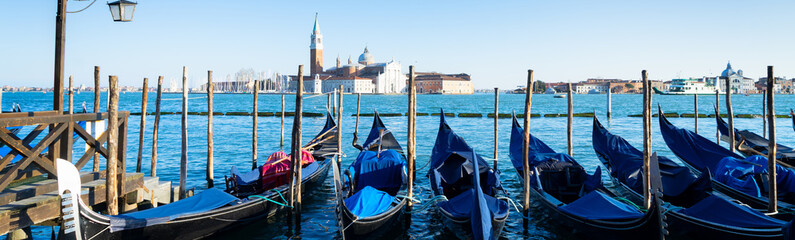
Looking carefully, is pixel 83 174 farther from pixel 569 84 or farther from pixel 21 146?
pixel 569 84

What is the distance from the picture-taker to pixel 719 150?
700 centimetres

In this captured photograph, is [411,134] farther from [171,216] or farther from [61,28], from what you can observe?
[61,28]

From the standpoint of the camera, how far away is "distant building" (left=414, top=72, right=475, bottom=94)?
8456 centimetres

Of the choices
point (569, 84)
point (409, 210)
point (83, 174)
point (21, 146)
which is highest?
point (569, 84)

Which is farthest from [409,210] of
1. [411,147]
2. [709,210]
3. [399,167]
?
[709,210]

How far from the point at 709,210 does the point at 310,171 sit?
4.40 metres

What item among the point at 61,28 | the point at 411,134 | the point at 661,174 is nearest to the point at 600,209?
the point at 661,174

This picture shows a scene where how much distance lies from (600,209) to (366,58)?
271ft

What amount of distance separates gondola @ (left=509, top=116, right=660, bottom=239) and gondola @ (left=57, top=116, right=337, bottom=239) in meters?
2.74

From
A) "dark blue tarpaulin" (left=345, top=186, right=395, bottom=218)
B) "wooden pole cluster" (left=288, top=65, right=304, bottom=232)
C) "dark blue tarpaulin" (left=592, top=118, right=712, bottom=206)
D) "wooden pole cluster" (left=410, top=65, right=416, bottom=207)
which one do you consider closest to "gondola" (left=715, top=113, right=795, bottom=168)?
"dark blue tarpaulin" (left=592, top=118, right=712, bottom=206)

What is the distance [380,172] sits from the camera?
620cm

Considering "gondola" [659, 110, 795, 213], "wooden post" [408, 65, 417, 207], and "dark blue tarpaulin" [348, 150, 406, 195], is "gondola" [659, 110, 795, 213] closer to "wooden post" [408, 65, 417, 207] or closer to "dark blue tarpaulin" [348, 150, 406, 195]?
"wooden post" [408, 65, 417, 207]

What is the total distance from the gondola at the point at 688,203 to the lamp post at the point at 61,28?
437 centimetres

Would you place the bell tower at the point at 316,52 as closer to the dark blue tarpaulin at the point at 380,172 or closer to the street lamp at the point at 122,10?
the dark blue tarpaulin at the point at 380,172
